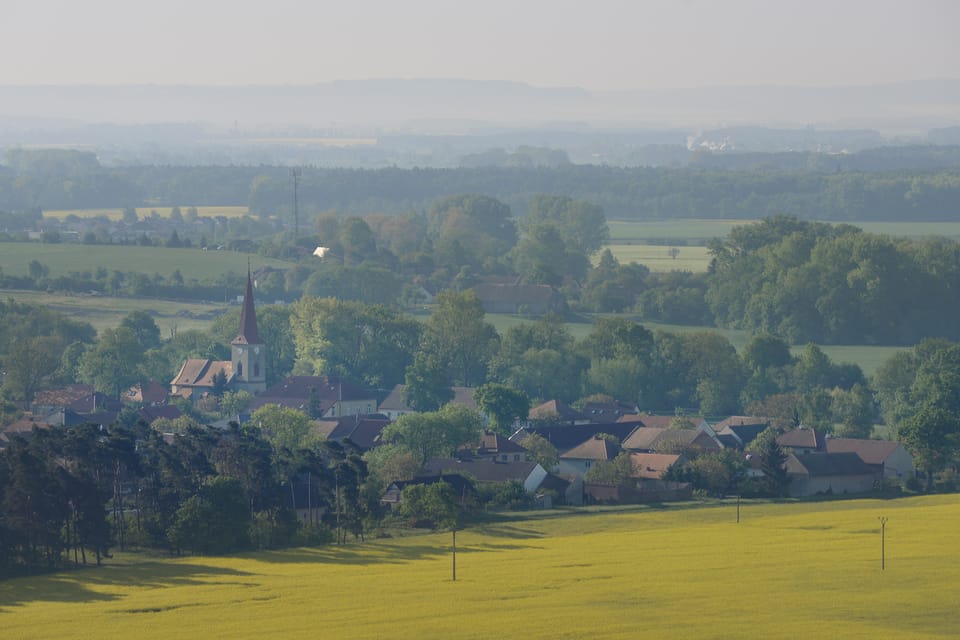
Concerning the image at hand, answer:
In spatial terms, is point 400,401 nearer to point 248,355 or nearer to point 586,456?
point 248,355

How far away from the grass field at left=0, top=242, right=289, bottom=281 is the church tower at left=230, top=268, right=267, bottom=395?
3533cm

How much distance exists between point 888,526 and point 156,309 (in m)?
68.3

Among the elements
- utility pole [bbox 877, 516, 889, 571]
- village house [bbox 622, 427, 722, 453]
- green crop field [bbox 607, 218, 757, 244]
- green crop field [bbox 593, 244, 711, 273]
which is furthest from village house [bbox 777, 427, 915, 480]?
green crop field [bbox 607, 218, 757, 244]

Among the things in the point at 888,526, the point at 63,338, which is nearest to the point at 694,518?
the point at 888,526

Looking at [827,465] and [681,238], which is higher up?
[681,238]

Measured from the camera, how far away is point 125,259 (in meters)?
134

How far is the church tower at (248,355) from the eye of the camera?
3649 inches

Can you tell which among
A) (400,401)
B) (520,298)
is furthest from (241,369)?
(520,298)

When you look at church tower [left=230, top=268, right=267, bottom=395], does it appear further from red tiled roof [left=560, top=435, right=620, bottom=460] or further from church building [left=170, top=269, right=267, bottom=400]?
red tiled roof [left=560, top=435, right=620, bottom=460]

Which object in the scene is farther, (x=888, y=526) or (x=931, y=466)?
(x=931, y=466)

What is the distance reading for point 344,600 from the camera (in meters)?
44.2

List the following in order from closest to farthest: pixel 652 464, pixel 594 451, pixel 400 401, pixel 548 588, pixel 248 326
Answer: pixel 548 588
pixel 652 464
pixel 594 451
pixel 400 401
pixel 248 326

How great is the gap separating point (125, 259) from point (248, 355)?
44.0 meters

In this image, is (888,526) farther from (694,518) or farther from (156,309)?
Answer: (156,309)
